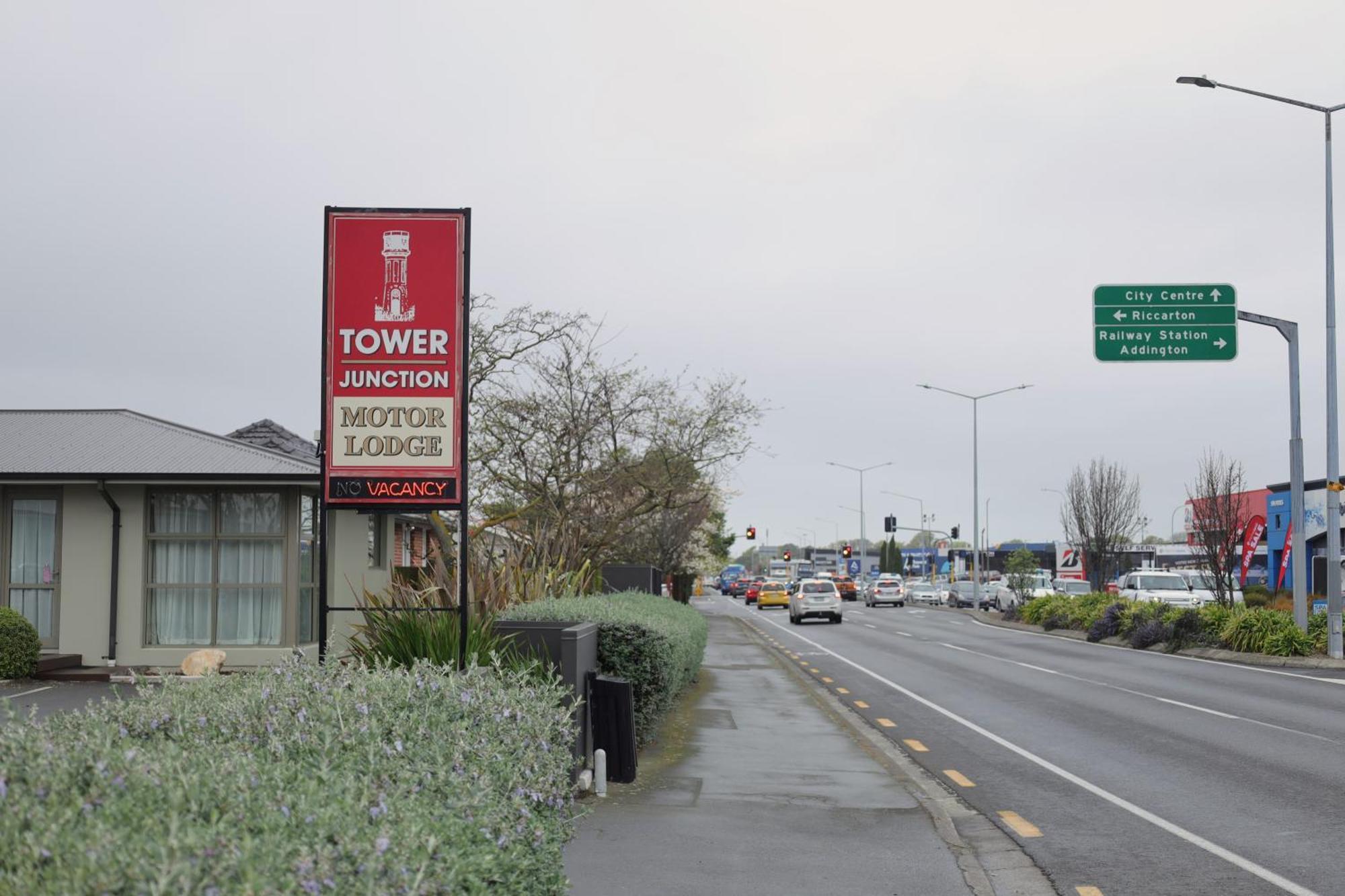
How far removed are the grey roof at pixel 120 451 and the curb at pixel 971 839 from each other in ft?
32.6

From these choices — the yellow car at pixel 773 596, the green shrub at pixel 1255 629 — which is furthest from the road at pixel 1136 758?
the yellow car at pixel 773 596

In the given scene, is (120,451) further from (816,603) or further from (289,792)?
(816,603)

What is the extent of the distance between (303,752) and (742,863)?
11.7 ft

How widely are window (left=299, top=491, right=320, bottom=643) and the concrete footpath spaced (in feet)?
24.4

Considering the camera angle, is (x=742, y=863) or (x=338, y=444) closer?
(x=742, y=863)

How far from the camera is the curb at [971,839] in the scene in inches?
288

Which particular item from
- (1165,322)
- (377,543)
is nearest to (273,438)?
(377,543)

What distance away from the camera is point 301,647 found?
62.1 feet

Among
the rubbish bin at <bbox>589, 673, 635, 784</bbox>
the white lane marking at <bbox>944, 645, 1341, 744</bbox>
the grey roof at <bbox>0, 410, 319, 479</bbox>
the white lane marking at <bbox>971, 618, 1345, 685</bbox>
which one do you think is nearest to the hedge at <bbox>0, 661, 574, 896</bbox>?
the rubbish bin at <bbox>589, 673, 635, 784</bbox>

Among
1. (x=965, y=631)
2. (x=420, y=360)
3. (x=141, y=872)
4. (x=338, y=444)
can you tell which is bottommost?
(x=965, y=631)

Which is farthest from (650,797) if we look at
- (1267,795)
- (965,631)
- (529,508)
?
(965,631)

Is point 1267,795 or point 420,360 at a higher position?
point 420,360

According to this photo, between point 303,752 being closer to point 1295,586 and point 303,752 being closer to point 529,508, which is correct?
point 529,508

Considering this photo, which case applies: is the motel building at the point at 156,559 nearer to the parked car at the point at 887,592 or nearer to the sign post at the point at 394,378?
the sign post at the point at 394,378
